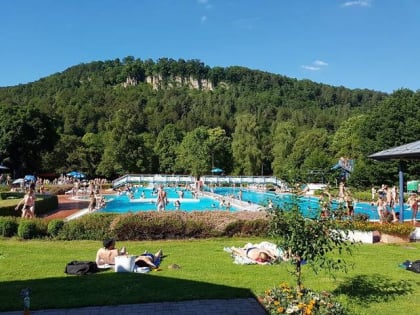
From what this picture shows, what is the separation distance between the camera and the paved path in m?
6.13

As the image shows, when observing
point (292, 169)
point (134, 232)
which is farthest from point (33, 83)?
point (292, 169)

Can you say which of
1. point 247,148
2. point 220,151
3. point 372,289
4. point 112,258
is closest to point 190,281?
point 112,258

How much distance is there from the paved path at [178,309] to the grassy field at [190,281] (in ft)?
0.70

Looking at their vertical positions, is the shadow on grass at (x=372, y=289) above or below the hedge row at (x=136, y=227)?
below

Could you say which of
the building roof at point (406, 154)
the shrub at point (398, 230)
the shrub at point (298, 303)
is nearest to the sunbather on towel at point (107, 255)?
the shrub at point (298, 303)

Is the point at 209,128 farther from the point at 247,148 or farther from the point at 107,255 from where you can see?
→ the point at 107,255

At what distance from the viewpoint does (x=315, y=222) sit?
19.2 feet

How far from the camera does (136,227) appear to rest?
12.9m

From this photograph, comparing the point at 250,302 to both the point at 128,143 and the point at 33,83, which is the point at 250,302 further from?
the point at 33,83

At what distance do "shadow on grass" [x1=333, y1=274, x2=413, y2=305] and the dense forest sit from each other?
87.6 inches

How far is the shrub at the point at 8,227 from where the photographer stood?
13.1 metres

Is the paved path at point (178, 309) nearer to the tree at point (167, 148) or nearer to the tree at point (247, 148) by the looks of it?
the tree at point (247, 148)

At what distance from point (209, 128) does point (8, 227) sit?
6566 cm

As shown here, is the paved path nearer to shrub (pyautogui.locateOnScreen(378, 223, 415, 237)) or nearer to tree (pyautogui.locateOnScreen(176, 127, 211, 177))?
shrub (pyautogui.locateOnScreen(378, 223, 415, 237))
